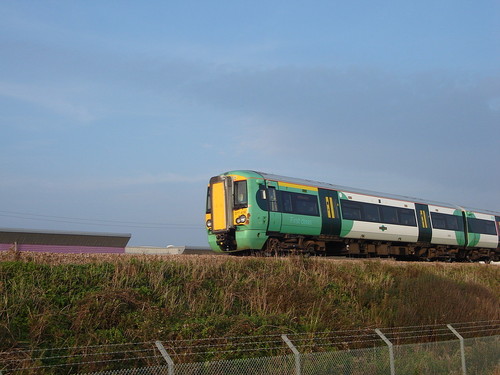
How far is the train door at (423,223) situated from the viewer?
2854cm

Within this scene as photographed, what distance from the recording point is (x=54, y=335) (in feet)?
30.5

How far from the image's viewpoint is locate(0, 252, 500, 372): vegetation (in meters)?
A: 9.87

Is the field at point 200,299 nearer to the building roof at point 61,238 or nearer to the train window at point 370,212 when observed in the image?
the train window at point 370,212

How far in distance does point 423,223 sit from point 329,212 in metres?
7.56

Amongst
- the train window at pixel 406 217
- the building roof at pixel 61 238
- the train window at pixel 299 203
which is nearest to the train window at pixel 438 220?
the train window at pixel 406 217

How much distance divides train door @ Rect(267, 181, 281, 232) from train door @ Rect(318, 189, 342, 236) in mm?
2468

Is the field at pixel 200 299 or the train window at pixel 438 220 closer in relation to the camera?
the field at pixel 200 299

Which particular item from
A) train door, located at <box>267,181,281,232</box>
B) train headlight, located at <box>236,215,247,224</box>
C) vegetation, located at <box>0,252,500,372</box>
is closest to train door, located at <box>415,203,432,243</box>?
train door, located at <box>267,181,281,232</box>

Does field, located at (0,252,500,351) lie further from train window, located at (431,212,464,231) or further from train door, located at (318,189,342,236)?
train window, located at (431,212,464,231)

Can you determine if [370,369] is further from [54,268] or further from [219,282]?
[54,268]

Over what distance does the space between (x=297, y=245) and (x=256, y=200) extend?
8.22 ft

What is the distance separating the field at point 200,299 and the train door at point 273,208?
333cm

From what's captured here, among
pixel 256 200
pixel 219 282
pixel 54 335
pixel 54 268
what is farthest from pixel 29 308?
pixel 256 200

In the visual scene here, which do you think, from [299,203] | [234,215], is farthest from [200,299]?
[299,203]
